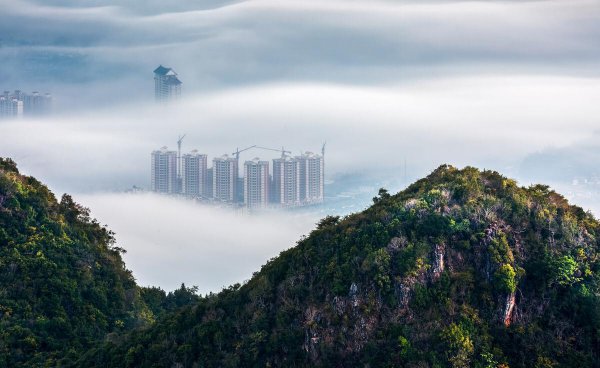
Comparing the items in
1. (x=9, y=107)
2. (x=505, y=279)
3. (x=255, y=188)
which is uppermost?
(x=505, y=279)

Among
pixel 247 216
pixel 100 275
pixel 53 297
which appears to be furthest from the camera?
pixel 247 216

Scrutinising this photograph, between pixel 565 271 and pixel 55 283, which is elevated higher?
pixel 565 271

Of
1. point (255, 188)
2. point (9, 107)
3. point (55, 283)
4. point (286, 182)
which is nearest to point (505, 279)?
point (55, 283)

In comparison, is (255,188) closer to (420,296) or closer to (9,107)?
(9,107)

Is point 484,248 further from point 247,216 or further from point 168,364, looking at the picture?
point 247,216

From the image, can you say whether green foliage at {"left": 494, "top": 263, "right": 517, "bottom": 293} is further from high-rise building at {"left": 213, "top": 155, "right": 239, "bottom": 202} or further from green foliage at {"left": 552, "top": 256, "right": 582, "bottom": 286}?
high-rise building at {"left": 213, "top": 155, "right": 239, "bottom": 202}

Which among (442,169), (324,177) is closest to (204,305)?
(442,169)

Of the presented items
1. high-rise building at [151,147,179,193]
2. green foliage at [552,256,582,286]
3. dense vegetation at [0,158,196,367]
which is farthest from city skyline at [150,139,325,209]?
green foliage at [552,256,582,286]
